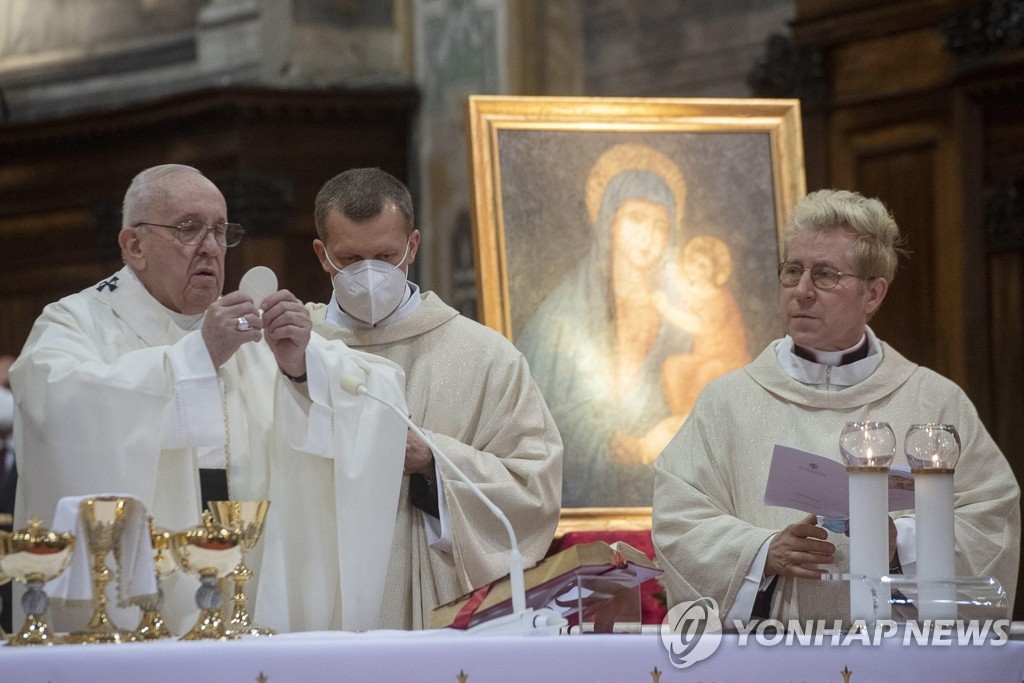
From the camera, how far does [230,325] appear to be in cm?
354

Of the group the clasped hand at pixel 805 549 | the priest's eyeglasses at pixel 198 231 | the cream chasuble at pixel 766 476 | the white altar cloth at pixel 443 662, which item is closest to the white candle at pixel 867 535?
the white altar cloth at pixel 443 662

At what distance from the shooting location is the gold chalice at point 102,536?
3.00 m

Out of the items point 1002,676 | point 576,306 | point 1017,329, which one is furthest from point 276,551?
point 1017,329

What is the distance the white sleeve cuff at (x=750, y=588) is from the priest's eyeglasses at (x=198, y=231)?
59.3 inches

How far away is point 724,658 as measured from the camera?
9.25 feet

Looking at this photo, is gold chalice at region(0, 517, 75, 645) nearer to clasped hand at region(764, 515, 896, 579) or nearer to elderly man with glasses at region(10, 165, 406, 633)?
elderly man with glasses at region(10, 165, 406, 633)

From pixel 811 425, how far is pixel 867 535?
41.9 inches

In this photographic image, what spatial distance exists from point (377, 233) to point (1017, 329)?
13.8 ft

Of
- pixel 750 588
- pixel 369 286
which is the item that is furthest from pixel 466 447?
pixel 750 588

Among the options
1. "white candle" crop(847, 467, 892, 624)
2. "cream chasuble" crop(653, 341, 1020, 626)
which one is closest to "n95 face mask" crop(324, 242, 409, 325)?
"cream chasuble" crop(653, 341, 1020, 626)

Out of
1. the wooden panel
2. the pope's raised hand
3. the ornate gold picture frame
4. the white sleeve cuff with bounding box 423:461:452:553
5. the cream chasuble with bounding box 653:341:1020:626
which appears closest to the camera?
the pope's raised hand

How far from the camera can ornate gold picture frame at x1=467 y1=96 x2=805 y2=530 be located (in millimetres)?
5883
